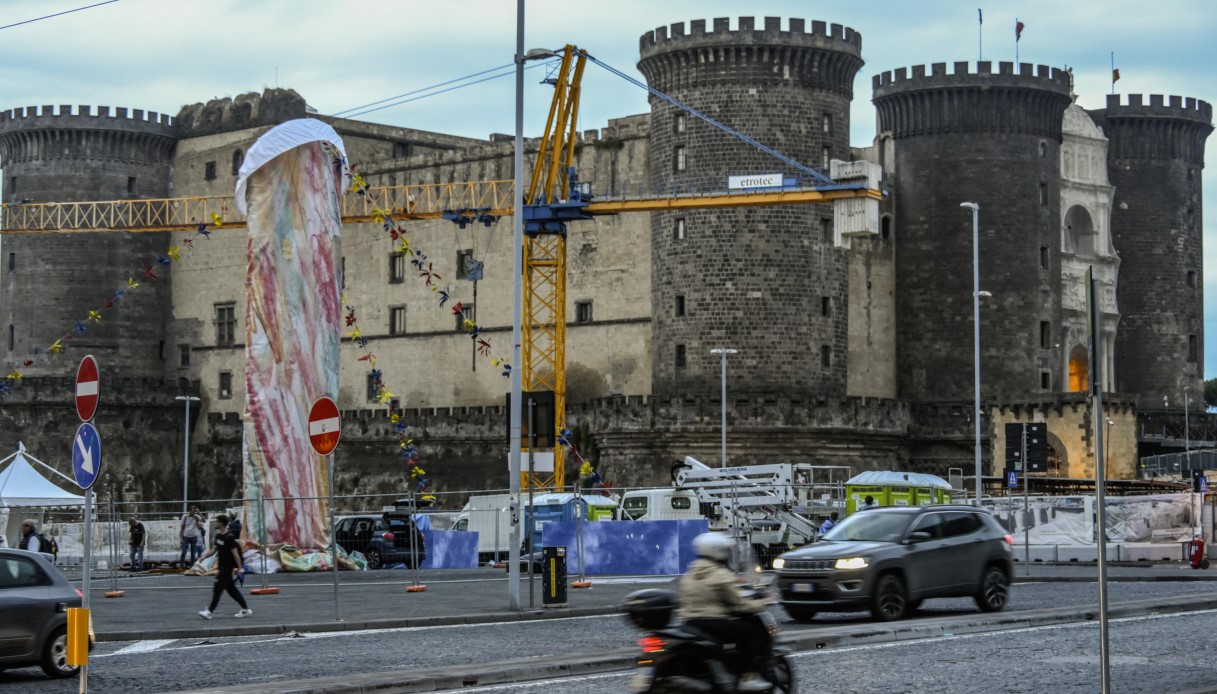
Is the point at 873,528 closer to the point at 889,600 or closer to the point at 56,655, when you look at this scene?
the point at 889,600

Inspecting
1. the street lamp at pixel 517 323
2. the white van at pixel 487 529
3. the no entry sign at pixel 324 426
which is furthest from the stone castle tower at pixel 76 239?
the no entry sign at pixel 324 426

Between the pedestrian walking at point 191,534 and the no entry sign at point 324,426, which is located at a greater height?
the no entry sign at point 324,426

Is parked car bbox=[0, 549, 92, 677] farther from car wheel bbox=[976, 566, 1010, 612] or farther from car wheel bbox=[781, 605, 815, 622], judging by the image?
car wheel bbox=[976, 566, 1010, 612]

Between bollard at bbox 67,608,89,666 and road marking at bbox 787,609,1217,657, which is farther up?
bollard at bbox 67,608,89,666

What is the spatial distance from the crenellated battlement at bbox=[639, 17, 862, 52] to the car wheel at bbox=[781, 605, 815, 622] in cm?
4034

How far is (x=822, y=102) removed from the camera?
63344 mm

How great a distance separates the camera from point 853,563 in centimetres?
2306

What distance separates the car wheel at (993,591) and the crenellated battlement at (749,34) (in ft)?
130

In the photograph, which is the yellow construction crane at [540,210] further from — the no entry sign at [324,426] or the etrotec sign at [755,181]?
the no entry sign at [324,426]

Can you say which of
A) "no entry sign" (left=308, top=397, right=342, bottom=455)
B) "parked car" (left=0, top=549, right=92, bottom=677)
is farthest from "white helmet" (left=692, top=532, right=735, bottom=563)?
"no entry sign" (left=308, top=397, right=342, bottom=455)

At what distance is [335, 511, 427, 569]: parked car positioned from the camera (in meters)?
43.3

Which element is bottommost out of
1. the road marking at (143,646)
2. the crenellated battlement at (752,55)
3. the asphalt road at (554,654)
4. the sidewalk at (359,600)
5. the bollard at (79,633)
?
the sidewalk at (359,600)

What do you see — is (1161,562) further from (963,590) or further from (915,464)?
(915,464)

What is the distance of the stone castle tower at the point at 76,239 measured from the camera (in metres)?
79.3
